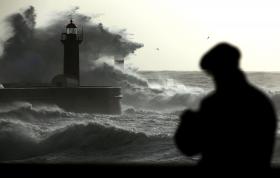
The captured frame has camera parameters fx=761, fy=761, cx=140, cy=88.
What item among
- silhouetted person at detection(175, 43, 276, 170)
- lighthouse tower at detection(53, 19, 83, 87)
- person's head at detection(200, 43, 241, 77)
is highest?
lighthouse tower at detection(53, 19, 83, 87)

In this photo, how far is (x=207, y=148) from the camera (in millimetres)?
2498

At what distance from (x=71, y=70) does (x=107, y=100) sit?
252 centimetres

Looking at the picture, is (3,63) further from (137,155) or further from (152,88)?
(137,155)

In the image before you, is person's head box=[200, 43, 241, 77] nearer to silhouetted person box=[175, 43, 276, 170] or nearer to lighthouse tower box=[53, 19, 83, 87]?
silhouetted person box=[175, 43, 276, 170]

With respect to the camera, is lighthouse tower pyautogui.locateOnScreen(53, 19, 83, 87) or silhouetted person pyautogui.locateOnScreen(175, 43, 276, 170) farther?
lighthouse tower pyautogui.locateOnScreen(53, 19, 83, 87)

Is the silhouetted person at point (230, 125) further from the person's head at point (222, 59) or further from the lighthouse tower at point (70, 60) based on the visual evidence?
the lighthouse tower at point (70, 60)

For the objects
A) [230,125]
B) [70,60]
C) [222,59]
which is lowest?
[230,125]

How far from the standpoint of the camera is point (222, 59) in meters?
2.52

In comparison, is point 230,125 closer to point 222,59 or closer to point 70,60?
point 222,59

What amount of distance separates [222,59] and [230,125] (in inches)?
8.7

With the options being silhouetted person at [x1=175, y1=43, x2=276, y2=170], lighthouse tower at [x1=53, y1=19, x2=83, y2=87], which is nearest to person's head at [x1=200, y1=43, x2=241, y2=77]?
silhouetted person at [x1=175, y1=43, x2=276, y2=170]

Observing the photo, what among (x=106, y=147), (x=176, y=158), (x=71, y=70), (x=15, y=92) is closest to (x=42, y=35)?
(x=71, y=70)

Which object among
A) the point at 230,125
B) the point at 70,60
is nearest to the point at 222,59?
the point at 230,125

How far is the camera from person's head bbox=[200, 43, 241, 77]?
2508mm
